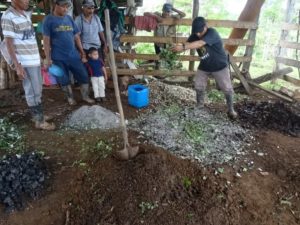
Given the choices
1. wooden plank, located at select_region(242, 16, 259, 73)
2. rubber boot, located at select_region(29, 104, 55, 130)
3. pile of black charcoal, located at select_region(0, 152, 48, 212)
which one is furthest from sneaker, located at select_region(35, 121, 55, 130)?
wooden plank, located at select_region(242, 16, 259, 73)

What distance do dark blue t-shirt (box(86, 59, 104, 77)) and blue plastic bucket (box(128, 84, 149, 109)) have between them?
678 mm

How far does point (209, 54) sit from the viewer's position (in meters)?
5.29

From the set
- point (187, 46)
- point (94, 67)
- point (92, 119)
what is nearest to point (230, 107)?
point (187, 46)

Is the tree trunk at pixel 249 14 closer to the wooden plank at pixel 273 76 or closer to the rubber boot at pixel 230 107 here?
the wooden plank at pixel 273 76

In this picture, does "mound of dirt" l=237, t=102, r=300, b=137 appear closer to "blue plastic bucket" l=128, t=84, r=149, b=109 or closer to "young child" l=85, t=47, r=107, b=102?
"blue plastic bucket" l=128, t=84, r=149, b=109

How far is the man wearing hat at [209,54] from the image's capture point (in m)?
4.95

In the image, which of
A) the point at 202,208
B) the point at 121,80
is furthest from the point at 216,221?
the point at 121,80

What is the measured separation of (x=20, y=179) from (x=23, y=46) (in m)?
1.88

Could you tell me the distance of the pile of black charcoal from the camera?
3.39 m

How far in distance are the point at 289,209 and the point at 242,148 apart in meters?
1.31

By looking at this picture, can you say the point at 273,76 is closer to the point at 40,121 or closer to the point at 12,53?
the point at 40,121

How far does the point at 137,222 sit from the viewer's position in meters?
3.19

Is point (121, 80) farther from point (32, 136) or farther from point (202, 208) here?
point (202, 208)

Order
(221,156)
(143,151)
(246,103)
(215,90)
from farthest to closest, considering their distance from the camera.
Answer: (215,90), (246,103), (221,156), (143,151)
